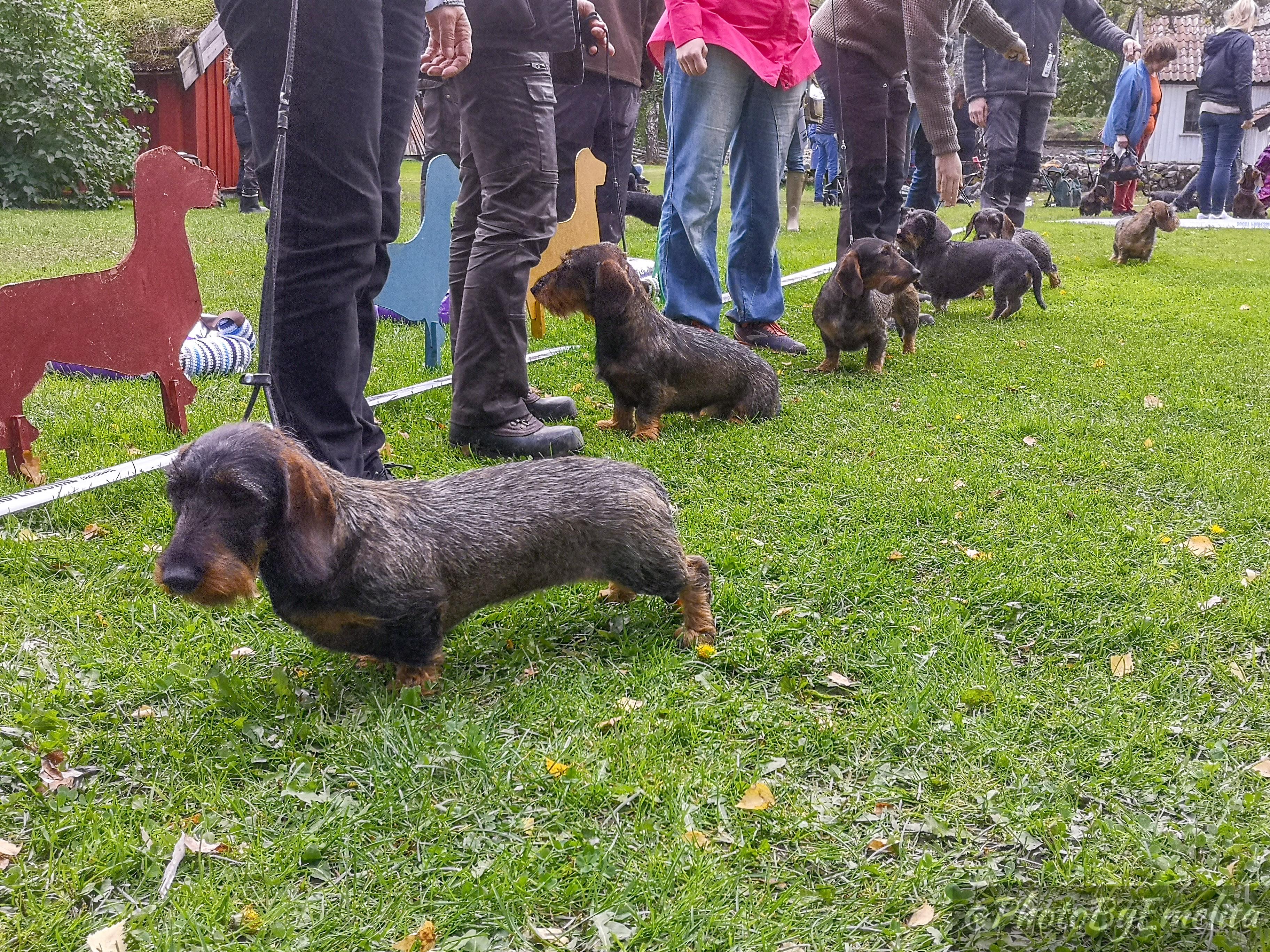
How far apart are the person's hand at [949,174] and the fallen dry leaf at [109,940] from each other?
643cm

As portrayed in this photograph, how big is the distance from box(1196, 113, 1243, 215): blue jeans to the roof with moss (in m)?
18.8

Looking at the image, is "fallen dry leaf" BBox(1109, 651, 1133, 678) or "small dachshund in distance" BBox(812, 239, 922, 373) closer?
"fallen dry leaf" BBox(1109, 651, 1133, 678)

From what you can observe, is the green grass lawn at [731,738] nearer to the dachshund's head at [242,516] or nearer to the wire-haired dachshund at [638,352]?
the dachshund's head at [242,516]

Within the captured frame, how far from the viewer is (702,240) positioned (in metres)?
6.62

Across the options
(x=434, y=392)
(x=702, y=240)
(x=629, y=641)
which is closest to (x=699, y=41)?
(x=702, y=240)

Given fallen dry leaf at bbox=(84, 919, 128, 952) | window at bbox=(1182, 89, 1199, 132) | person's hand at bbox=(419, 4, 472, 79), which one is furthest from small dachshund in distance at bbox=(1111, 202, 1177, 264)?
window at bbox=(1182, 89, 1199, 132)

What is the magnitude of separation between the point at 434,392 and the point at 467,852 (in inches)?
157

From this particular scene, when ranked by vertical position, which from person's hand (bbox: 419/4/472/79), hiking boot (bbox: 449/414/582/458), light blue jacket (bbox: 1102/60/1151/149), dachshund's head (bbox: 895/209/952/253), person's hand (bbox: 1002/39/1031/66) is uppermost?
light blue jacket (bbox: 1102/60/1151/149)

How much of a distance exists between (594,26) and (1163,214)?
9.34 m

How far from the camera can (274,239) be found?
9.86 feet

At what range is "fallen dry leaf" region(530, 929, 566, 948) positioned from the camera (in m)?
1.92

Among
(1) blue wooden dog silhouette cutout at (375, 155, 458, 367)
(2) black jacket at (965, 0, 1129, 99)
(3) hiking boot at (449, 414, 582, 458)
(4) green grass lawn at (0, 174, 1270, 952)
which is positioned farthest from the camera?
(2) black jacket at (965, 0, 1129, 99)

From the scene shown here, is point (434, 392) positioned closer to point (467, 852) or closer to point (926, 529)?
point (926, 529)

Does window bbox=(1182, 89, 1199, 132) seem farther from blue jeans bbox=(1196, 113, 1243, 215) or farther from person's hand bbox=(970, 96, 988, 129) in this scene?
person's hand bbox=(970, 96, 988, 129)
